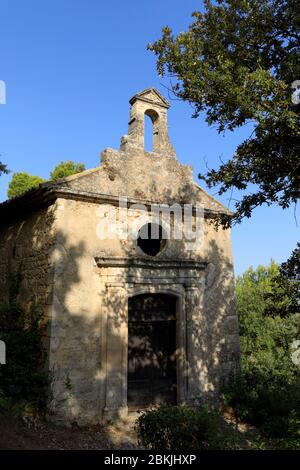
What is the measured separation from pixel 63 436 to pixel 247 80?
6.61 metres

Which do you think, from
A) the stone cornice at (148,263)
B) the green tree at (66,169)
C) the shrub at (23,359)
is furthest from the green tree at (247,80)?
the green tree at (66,169)

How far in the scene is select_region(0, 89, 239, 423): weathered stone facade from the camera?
727 centimetres

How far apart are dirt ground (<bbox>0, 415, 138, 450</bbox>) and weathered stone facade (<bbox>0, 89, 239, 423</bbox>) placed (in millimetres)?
305

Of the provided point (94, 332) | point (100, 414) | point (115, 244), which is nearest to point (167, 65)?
point (115, 244)

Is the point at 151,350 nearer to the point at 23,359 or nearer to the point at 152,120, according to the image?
the point at 23,359

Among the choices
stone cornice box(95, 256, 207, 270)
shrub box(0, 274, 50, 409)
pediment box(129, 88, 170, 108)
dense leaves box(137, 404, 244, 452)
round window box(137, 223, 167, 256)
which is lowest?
dense leaves box(137, 404, 244, 452)

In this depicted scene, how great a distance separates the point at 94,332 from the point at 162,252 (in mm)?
2502

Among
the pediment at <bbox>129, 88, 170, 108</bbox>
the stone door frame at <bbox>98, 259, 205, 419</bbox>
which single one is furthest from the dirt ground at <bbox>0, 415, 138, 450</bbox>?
the pediment at <bbox>129, 88, 170, 108</bbox>

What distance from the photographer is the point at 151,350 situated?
849 cm

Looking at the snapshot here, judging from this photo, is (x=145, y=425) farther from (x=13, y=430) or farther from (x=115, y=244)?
(x=115, y=244)

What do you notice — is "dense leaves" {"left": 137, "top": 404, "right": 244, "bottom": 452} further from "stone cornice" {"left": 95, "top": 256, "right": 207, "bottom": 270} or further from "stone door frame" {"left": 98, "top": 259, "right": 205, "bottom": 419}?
"stone cornice" {"left": 95, "top": 256, "right": 207, "bottom": 270}

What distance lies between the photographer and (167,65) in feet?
20.0

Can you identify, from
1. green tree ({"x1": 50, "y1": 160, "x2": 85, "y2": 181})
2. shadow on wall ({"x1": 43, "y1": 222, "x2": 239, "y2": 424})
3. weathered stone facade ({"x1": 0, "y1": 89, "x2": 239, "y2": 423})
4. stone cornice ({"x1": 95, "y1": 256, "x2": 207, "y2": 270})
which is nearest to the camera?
shadow on wall ({"x1": 43, "y1": 222, "x2": 239, "y2": 424})

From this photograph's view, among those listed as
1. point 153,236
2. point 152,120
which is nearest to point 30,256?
point 153,236
